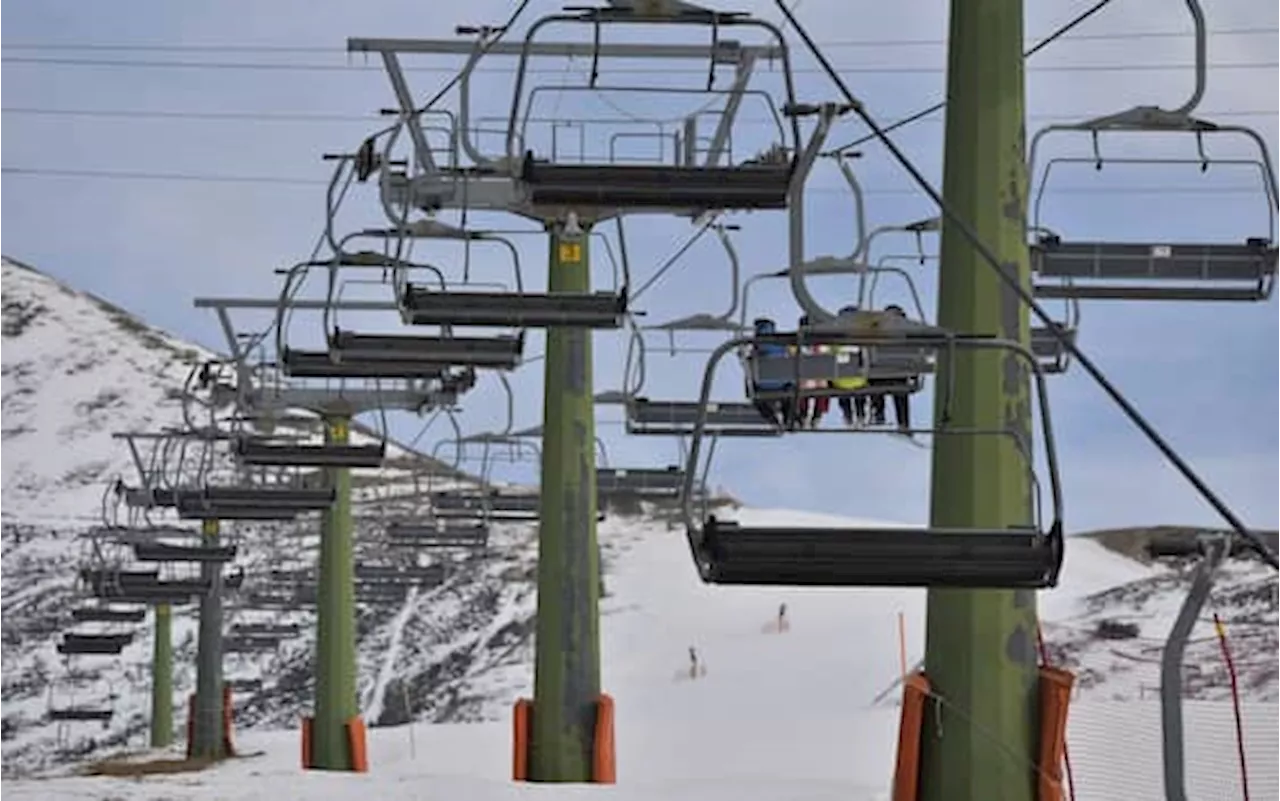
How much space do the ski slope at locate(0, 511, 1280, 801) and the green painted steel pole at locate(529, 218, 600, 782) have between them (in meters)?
0.68

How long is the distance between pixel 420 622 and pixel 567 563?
132ft

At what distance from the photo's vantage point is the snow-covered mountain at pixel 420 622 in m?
30.8

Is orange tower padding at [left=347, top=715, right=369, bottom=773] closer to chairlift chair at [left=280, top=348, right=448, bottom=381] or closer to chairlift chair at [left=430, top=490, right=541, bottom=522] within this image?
chairlift chair at [left=430, top=490, right=541, bottom=522]

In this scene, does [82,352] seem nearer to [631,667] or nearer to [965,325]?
[631,667]

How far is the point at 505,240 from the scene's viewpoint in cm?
1178

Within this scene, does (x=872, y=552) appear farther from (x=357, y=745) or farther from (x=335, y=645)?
(x=335, y=645)

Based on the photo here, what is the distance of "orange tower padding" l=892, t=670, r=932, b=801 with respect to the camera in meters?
9.14

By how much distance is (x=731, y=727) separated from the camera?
3167 cm

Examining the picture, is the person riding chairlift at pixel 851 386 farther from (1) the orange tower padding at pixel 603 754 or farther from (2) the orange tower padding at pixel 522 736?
(2) the orange tower padding at pixel 522 736

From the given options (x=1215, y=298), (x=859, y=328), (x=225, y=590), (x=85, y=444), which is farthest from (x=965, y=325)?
(x=85, y=444)

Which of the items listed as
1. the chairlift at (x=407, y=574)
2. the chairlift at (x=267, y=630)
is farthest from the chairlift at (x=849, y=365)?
the chairlift at (x=267, y=630)

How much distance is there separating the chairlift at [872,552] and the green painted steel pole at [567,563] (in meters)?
9.88

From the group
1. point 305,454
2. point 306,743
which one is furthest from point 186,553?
point 305,454

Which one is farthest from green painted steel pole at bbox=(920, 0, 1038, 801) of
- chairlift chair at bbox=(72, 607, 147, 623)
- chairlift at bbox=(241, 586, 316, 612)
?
chairlift chair at bbox=(72, 607, 147, 623)
